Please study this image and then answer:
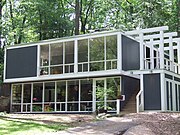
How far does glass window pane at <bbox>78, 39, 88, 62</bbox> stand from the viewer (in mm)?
22348

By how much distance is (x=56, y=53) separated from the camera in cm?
2439

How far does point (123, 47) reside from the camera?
21234 millimetres

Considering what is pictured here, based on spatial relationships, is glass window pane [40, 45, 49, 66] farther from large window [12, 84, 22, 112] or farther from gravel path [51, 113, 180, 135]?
gravel path [51, 113, 180, 135]

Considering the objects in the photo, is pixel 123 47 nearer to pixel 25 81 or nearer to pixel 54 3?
pixel 25 81

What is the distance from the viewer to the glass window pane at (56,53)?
2378 centimetres

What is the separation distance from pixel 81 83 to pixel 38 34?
51.8ft

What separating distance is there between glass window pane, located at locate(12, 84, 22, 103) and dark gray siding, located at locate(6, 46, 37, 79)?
946 mm

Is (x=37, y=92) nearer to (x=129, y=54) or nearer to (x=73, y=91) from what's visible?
(x=73, y=91)

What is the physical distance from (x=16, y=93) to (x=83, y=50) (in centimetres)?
678

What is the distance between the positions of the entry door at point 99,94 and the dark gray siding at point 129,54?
6.20ft

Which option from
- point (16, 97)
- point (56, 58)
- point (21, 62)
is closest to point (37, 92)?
point (16, 97)

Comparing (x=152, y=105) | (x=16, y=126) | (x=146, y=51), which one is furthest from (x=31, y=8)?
(x=16, y=126)

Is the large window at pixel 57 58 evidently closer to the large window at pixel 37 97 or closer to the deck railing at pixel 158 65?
the large window at pixel 37 97

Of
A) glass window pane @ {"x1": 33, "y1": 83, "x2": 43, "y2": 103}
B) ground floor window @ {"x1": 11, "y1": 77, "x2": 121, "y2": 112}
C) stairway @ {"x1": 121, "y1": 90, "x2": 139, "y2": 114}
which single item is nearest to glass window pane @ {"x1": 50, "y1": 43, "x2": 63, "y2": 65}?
ground floor window @ {"x1": 11, "y1": 77, "x2": 121, "y2": 112}
